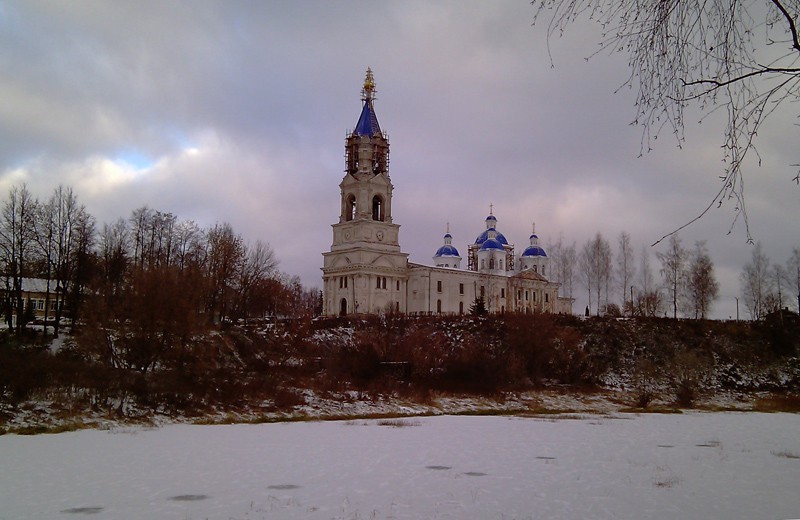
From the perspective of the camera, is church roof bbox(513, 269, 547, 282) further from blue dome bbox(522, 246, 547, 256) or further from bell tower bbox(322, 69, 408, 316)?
bell tower bbox(322, 69, 408, 316)

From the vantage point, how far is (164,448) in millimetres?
15867

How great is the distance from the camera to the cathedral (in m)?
73.6

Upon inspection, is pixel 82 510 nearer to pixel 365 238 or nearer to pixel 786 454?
pixel 786 454

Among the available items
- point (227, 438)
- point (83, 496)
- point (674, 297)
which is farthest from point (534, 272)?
point (83, 496)

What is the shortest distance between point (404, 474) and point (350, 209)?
219 feet

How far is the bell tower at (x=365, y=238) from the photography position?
73250mm

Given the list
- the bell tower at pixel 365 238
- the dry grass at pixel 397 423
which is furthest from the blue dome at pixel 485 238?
the dry grass at pixel 397 423

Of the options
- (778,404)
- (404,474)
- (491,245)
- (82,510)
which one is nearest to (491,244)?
(491,245)

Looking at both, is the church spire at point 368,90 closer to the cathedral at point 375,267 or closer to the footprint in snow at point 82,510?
the cathedral at point 375,267

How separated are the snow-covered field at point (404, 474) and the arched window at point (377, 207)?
58.2 m

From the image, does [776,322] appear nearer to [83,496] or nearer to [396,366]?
[396,366]

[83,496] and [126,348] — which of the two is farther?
[126,348]

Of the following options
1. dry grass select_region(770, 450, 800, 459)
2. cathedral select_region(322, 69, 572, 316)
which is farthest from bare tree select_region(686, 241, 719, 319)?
Answer: dry grass select_region(770, 450, 800, 459)

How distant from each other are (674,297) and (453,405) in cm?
4104
